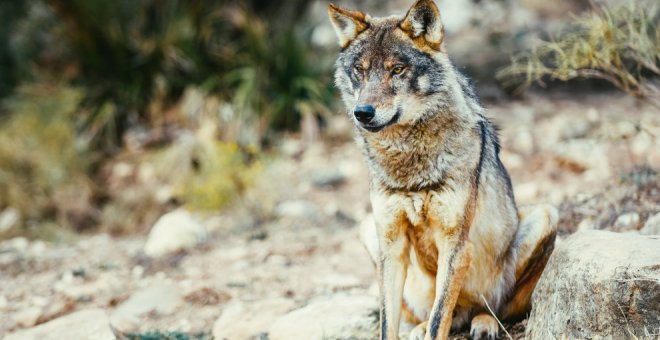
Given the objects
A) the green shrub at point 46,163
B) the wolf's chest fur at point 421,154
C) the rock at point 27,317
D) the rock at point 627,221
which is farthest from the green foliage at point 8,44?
the rock at point 627,221

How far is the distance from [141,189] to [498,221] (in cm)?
708

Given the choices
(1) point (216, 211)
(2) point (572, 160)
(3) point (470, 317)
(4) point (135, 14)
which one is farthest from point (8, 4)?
(3) point (470, 317)

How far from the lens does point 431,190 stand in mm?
4152

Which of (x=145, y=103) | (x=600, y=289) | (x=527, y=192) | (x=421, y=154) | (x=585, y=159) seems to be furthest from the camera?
(x=145, y=103)

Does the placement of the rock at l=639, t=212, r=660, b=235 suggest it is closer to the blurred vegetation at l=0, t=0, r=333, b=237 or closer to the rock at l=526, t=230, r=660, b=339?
the rock at l=526, t=230, r=660, b=339

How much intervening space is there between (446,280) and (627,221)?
224 centimetres

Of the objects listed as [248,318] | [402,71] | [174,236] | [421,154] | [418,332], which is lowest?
[418,332]

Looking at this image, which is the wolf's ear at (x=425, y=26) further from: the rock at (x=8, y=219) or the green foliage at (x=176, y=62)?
the rock at (x=8, y=219)

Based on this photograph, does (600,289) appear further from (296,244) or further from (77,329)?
(296,244)

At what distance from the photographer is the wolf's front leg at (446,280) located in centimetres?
411

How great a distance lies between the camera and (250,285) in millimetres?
6520

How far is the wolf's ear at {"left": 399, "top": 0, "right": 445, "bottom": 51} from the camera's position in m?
4.32


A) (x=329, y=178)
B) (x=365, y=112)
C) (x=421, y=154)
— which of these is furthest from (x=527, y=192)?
(x=365, y=112)

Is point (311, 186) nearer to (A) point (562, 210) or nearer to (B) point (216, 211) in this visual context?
(B) point (216, 211)
